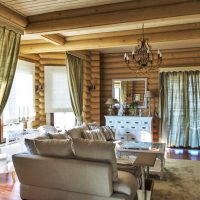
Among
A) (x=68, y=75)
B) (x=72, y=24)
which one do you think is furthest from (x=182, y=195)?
(x=68, y=75)

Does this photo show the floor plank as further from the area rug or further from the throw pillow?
the throw pillow

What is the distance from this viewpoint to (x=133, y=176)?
10.2 feet

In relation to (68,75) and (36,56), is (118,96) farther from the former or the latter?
(36,56)

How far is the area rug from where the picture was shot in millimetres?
3461

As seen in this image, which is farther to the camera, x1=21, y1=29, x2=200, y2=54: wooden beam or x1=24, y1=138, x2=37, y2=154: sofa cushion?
x1=21, y1=29, x2=200, y2=54: wooden beam

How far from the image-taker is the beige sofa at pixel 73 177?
2.77 m

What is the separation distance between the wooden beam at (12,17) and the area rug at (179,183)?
3.44 metres

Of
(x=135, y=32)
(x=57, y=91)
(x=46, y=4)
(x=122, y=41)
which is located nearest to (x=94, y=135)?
(x=122, y=41)

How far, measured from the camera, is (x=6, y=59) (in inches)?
146

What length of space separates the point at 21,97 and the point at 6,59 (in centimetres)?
239

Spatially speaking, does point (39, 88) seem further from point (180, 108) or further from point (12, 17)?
point (180, 108)

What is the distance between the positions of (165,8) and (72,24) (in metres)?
1.43

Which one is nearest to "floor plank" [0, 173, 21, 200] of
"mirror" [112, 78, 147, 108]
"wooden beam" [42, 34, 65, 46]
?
"wooden beam" [42, 34, 65, 46]

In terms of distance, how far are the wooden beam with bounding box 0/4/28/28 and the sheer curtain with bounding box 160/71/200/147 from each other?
169 inches
